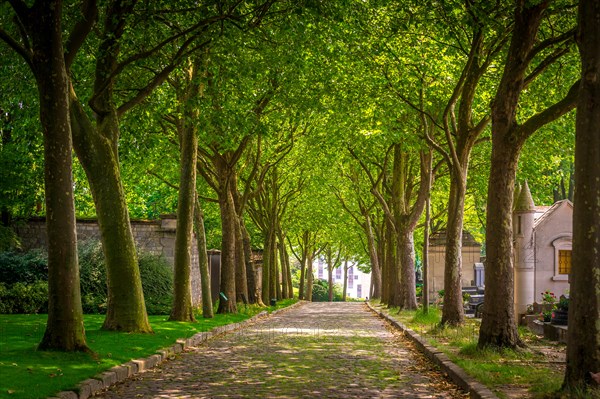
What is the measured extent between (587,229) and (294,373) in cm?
557

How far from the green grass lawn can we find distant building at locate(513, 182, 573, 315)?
28.9ft

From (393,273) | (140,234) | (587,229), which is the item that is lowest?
(393,273)

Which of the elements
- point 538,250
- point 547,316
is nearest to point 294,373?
point 547,316

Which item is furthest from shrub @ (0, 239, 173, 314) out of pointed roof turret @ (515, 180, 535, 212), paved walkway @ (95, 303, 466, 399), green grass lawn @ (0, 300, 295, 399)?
pointed roof turret @ (515, 180, 535, 212)

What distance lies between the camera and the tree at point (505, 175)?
45.1ft

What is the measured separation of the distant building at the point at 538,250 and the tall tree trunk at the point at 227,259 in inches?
420

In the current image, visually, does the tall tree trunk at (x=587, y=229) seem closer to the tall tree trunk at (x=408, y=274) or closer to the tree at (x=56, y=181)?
the tree at (x=56, y=181)

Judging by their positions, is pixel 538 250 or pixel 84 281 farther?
pixel 84 281

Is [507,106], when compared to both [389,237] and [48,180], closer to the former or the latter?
[48,180]

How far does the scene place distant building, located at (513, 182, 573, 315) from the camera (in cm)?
2217

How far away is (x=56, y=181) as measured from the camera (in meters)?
12.3

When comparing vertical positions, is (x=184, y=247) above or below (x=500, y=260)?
above

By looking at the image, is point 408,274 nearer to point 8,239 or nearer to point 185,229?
point 185,229

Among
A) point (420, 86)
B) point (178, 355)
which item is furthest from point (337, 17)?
point (178, 355)
